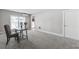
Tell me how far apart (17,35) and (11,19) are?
2.34ft

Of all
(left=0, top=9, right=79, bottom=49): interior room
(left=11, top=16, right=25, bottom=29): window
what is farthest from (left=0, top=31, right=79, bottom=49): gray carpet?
(left=11, top=16, right=25, bottom=29): window

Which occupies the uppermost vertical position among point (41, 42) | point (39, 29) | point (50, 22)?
point (50, 22)

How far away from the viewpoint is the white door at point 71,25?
3.10 m

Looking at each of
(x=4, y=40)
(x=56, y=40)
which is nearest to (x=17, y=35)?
(x=4, y=40)

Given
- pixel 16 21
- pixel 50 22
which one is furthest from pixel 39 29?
pixel 16 21

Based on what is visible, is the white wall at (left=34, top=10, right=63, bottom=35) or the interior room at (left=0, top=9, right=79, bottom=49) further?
the white wall at (left=34, top=10, right=63, bottom=35)

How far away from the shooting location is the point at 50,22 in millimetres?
3242

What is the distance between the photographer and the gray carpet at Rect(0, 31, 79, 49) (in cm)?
259

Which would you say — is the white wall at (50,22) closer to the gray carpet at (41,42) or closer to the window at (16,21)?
the gray carpet at (41,42)

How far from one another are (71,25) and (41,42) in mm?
1752

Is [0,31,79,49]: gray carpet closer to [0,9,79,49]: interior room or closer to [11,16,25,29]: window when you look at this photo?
[0,9,79,49]: interior room

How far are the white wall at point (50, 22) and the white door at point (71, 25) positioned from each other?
35cm

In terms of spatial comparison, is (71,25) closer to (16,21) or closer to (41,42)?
(41,42)
